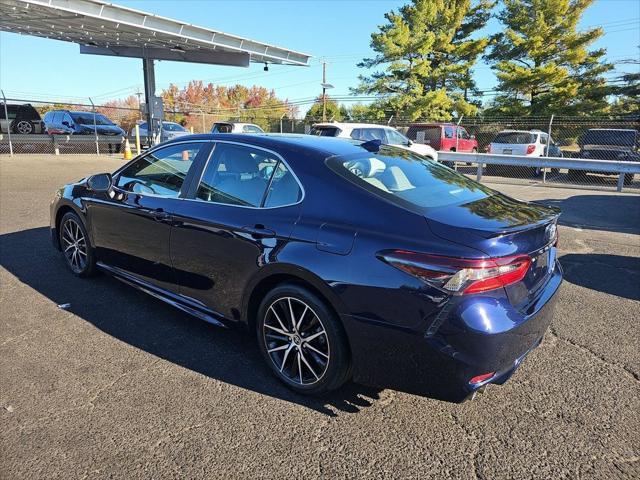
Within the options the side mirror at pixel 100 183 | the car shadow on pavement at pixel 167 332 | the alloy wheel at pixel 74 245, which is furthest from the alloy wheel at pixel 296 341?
the alloy wheel at pixel 74 245

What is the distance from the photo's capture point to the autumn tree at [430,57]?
106ft

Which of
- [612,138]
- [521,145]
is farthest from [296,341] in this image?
[521,145]

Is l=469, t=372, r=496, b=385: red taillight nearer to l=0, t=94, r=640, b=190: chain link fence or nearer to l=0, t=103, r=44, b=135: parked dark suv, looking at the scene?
l=0, t=94, r=640, b=190: chain link fence

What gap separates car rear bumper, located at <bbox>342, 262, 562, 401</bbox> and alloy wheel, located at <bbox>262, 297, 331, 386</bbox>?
0.84ft

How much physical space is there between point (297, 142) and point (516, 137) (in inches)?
661

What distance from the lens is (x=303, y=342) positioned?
2932mm

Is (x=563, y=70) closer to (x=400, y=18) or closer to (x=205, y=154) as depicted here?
(x=400, y=18)

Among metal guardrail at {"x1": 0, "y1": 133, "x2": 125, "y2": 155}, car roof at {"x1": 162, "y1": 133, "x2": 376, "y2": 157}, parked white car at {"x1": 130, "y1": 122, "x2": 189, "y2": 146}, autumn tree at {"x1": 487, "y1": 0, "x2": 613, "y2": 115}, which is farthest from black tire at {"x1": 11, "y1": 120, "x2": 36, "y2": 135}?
autumn tree at {"x1": 487, "y1": 0, "x2": 613, "y2": 115}

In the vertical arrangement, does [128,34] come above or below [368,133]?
above

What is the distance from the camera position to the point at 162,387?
3.06m

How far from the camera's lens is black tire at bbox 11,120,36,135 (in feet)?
67.8

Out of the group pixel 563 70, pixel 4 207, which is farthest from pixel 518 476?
pixel 563 70

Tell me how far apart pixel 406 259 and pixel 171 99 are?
70.6 meters

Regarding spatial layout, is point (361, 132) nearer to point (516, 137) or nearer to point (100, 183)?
point (516, 137)
